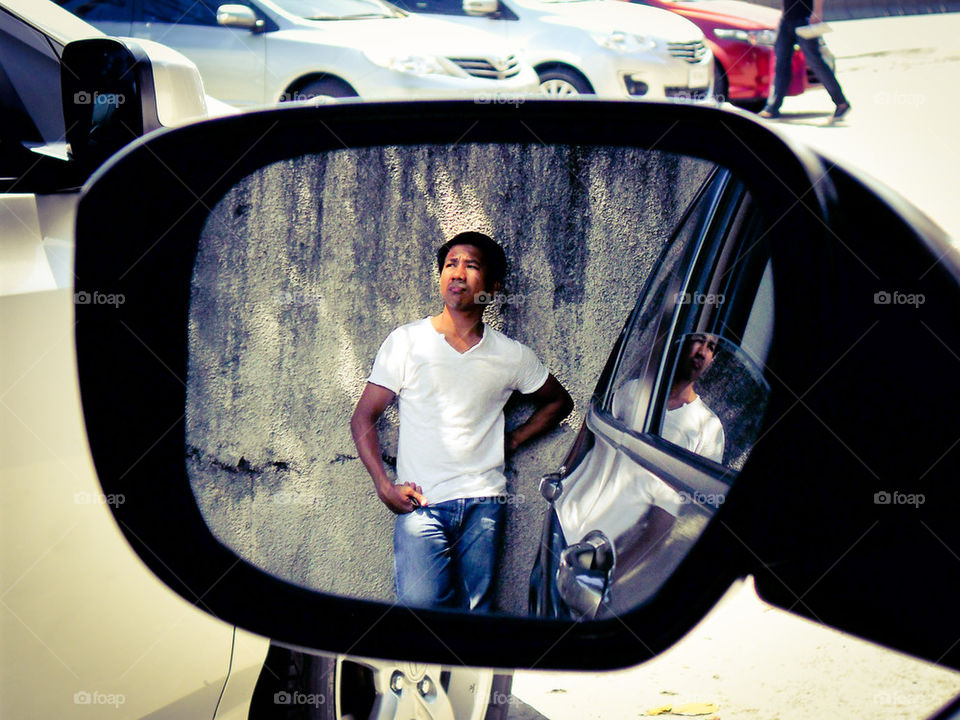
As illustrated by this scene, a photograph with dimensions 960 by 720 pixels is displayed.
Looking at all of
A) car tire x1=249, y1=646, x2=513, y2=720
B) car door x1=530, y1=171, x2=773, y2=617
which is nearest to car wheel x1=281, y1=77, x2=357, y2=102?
car door x1=530, y1=171, x2=773, y2=617

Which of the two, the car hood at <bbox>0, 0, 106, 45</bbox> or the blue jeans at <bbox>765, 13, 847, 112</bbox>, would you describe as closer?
the car hood at <bbox>0, 0, 106, 45</bbox>

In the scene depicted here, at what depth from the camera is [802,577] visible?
0.90 metres

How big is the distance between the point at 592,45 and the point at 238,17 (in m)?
3.41

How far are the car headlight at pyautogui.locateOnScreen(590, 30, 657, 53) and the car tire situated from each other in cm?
842

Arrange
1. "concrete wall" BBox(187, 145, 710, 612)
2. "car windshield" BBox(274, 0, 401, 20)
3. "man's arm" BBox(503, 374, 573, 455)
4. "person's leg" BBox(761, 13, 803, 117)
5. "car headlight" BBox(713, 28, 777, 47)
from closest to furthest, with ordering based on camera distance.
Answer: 1. "man's arm" BBox(503, 374, 573, 455)
2. "concrete wall" BBox(187, 145, 710, 612)
3. "car windshield" BBox(274, 0, 401, 20)
4. "person's leg" BBox(761, 13, 803, 117)
5. "car headlight" BBox(713, 28, 777, 47)

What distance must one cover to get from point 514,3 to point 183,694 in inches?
366

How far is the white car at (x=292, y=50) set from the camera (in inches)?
341

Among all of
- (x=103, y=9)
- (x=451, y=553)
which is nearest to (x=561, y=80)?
(x=103, y=9)

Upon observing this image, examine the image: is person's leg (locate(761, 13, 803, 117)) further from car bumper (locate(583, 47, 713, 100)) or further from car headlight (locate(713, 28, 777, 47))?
car bumper (locate(583, 47, 713, 100))

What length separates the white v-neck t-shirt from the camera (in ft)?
6.04

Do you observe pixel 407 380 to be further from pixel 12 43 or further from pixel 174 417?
pixel 12 43

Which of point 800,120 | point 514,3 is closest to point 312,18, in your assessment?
point 514,3

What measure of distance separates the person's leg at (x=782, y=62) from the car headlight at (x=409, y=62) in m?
4.14

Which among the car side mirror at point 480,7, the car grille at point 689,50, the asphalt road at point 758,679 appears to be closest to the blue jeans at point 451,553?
the asphalt road at point 758,679
